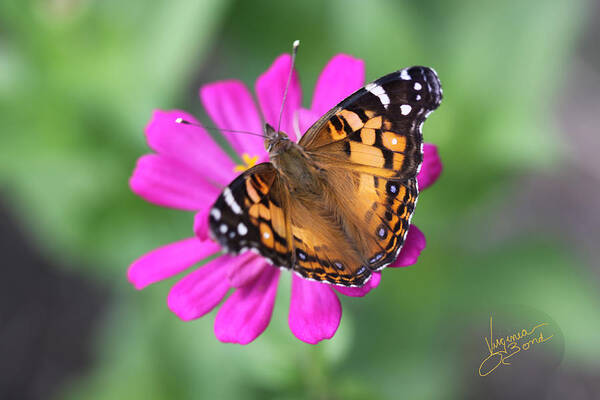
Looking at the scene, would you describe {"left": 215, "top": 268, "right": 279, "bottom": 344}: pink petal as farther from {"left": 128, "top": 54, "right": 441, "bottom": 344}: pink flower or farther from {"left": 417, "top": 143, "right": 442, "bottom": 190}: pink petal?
{"left": 417, "top": 143, "right": 442, "bottom": 190}: pink petal

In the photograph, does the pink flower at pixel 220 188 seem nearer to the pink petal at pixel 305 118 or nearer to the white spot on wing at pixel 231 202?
the pink petal at pixel 305 118

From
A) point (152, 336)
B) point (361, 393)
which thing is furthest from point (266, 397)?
point (361, 393)

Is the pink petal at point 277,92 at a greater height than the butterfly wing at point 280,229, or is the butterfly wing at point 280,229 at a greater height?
the pink petal at point 277,92

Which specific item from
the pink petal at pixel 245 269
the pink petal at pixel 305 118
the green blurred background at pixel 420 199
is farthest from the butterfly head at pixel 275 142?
the green blurred background at pixel 420 199

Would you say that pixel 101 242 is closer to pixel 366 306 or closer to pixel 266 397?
pixel 266 397

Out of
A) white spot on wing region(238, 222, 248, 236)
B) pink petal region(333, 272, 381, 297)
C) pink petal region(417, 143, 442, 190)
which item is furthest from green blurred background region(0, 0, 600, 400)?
white spot on wing region(238, 222, 248, 236)
